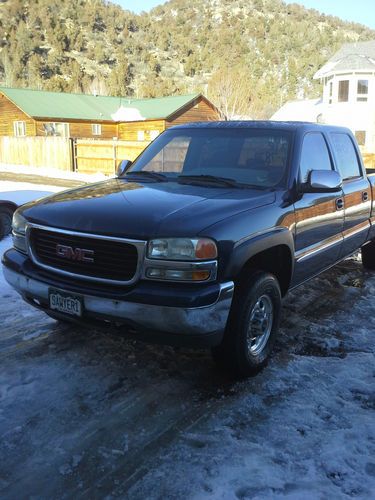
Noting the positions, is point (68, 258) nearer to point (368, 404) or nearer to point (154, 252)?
point (154, 252)

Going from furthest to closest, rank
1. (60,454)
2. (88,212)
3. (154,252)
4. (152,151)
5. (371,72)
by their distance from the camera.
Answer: (371,72)
(152,151)
(88,212)
(154,252)
(60,454)

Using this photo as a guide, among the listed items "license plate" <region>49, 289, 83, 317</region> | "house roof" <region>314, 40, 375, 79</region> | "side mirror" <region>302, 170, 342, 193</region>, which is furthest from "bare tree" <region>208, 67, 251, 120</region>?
"license plate" <region>49, 289, 83, 317</region>

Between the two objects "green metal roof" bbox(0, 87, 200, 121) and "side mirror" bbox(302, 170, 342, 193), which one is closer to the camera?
"side mirror" bbox(302, 170, 342, 193)

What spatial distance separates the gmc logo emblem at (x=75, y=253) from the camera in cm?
323

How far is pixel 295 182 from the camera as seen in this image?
4051mm

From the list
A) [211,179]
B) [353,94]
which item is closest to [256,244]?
[211,179]

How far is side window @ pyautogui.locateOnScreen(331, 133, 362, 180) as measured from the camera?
5.06 meters

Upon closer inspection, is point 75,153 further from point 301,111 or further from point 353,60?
point 301,111

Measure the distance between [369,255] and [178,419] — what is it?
14.8ft

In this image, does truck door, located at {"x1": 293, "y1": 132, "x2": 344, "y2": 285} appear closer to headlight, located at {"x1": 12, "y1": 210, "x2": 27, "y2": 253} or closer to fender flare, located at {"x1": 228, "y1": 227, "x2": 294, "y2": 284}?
fender flare, located at {"x1": 228, "y1": 227, "x2": 294, "y2": 284}

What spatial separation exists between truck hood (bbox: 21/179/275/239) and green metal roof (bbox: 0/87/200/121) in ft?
109

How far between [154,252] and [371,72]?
36.1m

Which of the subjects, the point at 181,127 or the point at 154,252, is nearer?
the point at 154,252

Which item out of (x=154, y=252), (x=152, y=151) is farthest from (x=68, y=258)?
(x=152, y=151)
